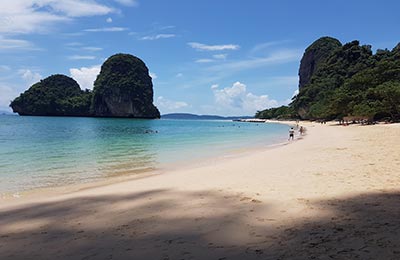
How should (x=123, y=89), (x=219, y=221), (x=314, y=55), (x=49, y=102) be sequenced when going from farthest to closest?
(x=314, y=55) < (x=49, y=102) < (x=123, y=89) < (x=219, y=221)

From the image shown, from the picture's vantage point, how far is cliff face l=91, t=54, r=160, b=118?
16000 cm

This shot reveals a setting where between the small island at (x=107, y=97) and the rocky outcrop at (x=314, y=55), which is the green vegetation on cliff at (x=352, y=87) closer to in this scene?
the rocky outcrop at (x=314, y=55)

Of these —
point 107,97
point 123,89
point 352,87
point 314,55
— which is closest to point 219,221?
point 352,87

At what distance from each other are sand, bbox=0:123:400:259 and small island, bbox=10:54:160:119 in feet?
509

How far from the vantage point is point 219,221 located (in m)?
5.44

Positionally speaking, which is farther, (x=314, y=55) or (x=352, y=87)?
(x=314, y=55)

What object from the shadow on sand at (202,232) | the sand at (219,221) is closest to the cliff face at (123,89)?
the sand at (219,221)

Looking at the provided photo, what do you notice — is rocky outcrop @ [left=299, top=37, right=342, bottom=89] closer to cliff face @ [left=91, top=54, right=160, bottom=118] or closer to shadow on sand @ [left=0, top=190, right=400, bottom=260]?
cliff face @ [left=91, top=54, right=160, bottom=118]

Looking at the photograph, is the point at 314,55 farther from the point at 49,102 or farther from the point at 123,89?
the point at 49,102

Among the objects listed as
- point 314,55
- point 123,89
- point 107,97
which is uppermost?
point 314,55

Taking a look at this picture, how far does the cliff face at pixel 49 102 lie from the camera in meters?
172

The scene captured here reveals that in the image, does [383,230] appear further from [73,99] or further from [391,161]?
[73,99]

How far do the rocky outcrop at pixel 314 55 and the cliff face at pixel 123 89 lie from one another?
86.1 m

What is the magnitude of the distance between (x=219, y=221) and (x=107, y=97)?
165 meters
